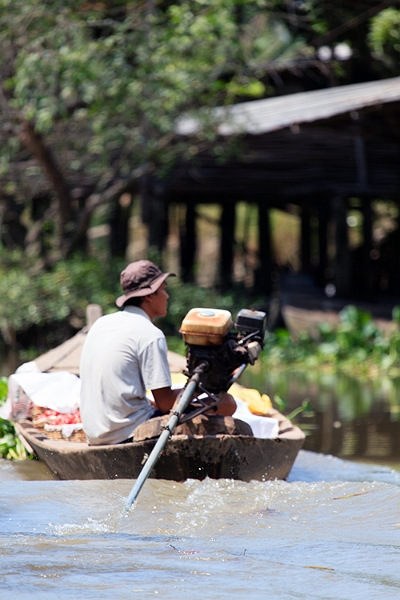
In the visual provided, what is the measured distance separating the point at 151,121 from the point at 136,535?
30.5 feet

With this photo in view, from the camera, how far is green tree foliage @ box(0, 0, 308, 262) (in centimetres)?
1233

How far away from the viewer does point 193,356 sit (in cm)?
516

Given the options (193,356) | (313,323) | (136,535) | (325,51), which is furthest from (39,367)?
(325,51)

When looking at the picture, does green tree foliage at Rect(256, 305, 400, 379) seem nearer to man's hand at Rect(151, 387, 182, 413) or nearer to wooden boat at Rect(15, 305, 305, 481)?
wooden boat at Rect(15, 305, 305, 481)

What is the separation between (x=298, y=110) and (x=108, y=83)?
3.49 m

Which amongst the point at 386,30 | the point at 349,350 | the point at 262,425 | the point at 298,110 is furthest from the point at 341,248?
the point at 262,425

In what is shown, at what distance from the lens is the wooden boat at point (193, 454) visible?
5180mm

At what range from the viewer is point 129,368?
538 cm

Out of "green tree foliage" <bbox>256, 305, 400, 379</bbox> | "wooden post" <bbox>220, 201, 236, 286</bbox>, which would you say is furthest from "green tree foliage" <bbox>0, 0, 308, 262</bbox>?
"wooden post" <bbox>220, 201, 236, 286</bbox>

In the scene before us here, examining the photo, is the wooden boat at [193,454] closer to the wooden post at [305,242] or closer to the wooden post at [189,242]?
the wooden post at [189,242]

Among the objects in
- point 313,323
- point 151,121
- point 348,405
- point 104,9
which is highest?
point 104,9

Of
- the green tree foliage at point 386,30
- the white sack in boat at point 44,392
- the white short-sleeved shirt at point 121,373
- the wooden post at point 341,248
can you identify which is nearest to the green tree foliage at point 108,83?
the green tree foliage at point 386,30

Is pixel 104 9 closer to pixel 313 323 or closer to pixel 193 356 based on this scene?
pixel 313 323

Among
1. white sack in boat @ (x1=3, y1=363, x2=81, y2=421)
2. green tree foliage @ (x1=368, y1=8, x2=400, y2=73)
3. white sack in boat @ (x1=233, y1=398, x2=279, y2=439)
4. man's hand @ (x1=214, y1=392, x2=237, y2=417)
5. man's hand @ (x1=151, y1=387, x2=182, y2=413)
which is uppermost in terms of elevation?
green tree foliage @ (x1=368, y1=8, x2=400, y2=73)
